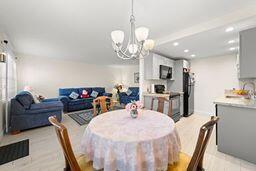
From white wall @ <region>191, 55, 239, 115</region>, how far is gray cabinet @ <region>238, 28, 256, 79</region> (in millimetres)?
2411

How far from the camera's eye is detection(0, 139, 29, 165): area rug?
2.06 metres

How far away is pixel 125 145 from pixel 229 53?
5070 mm

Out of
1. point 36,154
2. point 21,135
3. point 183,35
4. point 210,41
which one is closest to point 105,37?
point 183,35

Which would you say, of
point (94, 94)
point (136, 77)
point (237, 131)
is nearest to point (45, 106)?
point (94, 94)

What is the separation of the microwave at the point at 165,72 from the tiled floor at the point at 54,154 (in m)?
1.79

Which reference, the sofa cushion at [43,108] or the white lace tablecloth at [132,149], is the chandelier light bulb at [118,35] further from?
the sofa cushion at [43,108]

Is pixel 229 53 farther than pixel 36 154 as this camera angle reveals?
Yes

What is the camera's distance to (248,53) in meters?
2.21

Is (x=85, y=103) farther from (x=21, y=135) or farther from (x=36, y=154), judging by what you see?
(x=36, y=154)

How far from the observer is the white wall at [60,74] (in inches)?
197

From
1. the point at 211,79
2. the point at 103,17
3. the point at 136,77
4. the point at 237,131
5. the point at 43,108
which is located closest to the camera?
the point at 237,131

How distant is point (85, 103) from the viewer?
18.4ft

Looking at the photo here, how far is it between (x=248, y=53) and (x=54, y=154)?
3938 millimetres

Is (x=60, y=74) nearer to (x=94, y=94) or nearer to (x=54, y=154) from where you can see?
(x=94, y=94)
